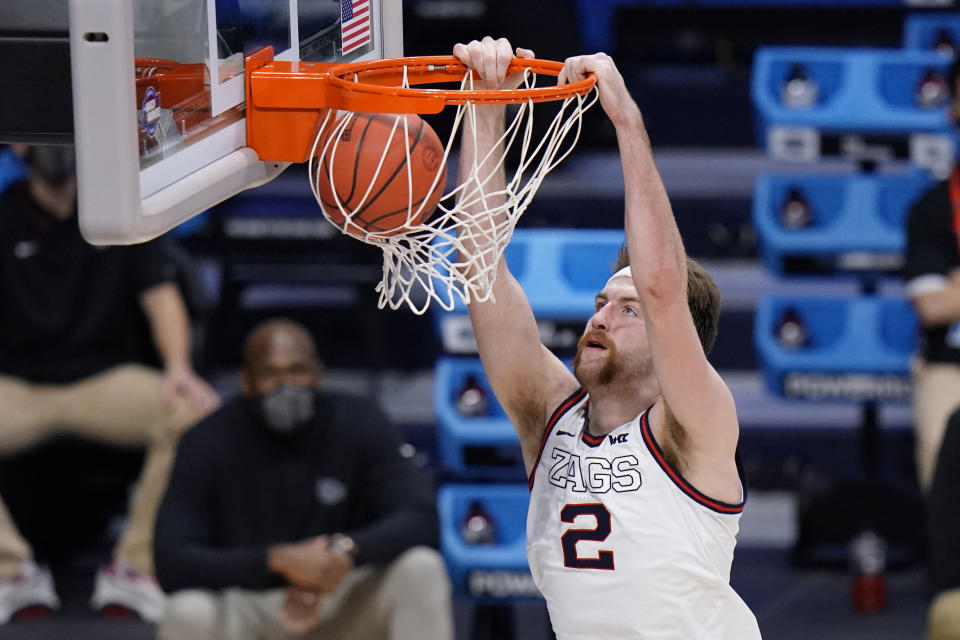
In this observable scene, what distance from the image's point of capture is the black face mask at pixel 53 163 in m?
5.80

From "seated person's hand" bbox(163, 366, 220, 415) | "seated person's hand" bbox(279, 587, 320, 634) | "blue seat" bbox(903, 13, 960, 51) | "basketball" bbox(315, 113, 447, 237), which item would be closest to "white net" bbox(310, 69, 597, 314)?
"basketball" bbox(315, 113, 447, 237)

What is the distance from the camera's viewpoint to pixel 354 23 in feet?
11.9

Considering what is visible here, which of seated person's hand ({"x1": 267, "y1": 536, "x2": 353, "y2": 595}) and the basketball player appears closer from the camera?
the basketball player

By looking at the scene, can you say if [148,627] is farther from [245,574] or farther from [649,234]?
[649,234]

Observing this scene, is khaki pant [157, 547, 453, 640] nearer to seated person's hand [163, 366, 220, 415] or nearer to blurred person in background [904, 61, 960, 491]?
seated person's hand [163, 366, 220, 415]

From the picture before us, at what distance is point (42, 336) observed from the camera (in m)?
5.98

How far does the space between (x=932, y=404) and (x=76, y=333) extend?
10.4 ft

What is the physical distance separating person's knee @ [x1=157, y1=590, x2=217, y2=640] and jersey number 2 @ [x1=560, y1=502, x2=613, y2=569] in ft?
6.31

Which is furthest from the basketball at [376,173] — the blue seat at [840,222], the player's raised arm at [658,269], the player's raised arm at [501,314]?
the blue seat at [840,222]

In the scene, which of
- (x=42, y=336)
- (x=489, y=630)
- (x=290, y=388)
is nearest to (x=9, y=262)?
(x=42, y=336)

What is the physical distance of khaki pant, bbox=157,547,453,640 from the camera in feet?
16.2

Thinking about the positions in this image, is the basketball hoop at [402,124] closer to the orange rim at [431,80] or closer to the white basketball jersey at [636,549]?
the orange rim at [431,80]

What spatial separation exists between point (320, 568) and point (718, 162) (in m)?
3.81

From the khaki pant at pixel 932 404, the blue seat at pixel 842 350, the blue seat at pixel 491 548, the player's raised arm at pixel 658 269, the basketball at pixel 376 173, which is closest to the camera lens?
the player's raised arm at pixel 658 269
